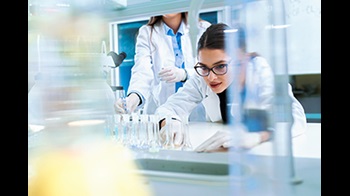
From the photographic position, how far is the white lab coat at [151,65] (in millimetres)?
1258

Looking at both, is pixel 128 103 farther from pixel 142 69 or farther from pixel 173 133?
pixel 173 133

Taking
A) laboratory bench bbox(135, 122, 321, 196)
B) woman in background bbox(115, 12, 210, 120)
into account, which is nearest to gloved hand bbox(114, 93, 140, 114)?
woman in background bbox(115, 12, 210, 120)

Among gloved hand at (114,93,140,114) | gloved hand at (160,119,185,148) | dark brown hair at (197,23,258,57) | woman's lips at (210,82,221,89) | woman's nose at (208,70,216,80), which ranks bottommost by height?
gloved hand at (160,119,185,148)

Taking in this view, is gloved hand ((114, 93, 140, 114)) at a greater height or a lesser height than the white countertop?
greater

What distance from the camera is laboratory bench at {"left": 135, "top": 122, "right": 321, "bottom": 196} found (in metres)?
0.58

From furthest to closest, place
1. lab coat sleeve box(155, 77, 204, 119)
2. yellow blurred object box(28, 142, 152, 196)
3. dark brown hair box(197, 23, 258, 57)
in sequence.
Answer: lab coat sleeve box(155, 77, 204, 119) < dark brown hair box(197, 23, 258, 57) < yellow blurred object box(28, 142, 152, 196)

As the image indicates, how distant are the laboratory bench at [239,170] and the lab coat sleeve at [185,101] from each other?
257 millimetres

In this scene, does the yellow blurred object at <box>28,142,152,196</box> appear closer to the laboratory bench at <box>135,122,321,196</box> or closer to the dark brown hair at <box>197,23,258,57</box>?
the laboratory bench at <box>135,122,321,196</box>

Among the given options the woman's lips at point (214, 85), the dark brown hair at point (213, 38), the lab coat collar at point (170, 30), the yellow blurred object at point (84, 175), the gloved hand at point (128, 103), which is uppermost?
the lab coat collar at point (170, 30)

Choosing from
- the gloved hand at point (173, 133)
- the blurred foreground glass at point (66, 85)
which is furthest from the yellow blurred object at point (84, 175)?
the gloved hand at point (173, 133)

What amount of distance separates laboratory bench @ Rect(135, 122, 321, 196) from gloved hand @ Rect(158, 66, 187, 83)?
37 centimetres

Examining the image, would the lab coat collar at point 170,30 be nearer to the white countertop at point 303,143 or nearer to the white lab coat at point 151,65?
the white lab coat at point 151,65

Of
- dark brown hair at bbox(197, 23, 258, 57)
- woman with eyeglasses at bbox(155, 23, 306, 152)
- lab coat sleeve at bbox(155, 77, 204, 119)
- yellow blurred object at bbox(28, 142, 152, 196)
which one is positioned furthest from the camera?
lab coat sleeve at bbox(155, 77, 204, 119)
